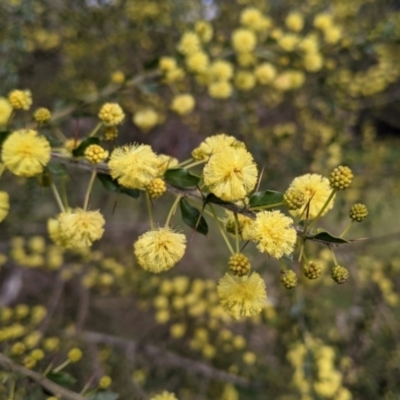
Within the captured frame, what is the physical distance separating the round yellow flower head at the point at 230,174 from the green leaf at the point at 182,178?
1.4 inches

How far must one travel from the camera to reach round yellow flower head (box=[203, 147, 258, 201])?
2.90ft

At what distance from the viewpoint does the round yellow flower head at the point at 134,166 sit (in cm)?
95

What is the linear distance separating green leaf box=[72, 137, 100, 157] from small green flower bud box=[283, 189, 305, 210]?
1.46ft

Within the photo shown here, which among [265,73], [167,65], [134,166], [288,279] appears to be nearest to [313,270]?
[288,279]

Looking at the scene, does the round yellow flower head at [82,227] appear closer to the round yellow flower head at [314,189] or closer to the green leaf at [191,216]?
the green leaf at [191,216]

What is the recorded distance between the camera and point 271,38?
208 centimetres

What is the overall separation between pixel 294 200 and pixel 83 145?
19.4 inches

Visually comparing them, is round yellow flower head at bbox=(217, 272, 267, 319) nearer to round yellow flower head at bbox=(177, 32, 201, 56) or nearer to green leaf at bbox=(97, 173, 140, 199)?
green leaf at bbox=(97, 173, 140, 199)

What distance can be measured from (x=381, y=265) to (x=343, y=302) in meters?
1.19

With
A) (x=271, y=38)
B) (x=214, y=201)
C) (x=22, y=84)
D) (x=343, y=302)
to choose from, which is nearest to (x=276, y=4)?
(x=271, y=38)

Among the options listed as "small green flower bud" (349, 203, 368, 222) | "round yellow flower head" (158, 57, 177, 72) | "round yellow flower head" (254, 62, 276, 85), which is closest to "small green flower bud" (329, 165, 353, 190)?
"small green flower bud" (349, 203, 368, 222)

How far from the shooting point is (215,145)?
1006 mm

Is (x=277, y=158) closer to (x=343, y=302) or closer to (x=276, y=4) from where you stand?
(x=276, y=4)

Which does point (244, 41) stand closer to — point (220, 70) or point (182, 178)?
point (220, 70)
